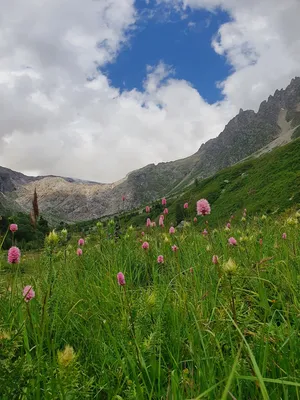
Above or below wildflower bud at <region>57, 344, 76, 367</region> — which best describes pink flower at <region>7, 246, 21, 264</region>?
above

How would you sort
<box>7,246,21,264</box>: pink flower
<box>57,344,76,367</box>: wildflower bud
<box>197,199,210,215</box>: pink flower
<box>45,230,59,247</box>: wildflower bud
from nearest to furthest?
<box>57,344,76,367</box>: wildflower bud, <box>45,230,59,247</box>: wildflower bud, <box>7,246,21,264</box>: pink flower, <box>197,199,210,215</box>: pink flower

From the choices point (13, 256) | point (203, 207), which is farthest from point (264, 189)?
point (13, 256)

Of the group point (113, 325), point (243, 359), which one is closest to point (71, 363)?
point (243, 359)

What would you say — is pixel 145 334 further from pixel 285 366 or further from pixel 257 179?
pixel 257 179

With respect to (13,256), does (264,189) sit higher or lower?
higher

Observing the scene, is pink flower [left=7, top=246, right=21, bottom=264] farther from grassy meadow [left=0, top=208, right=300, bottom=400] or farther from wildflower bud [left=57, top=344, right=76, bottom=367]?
wildflower bud [left=57, top=344, right=76, bottom=367]

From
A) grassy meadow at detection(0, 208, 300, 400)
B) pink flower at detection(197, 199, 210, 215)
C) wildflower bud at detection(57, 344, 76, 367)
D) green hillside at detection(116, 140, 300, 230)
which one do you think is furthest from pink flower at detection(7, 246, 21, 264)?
green hillside at detection(116, 140, 300, 230)

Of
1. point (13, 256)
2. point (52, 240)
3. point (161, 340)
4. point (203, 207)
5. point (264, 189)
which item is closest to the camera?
point (161, 340)

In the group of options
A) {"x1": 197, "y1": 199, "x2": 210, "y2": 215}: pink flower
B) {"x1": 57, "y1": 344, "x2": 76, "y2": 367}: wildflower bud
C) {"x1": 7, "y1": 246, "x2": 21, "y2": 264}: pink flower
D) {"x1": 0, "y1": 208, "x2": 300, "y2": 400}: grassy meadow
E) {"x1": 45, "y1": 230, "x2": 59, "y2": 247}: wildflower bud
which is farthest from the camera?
{"x1": 197, "y1": 199, "x2": 210, "y2": 215}: pink flower

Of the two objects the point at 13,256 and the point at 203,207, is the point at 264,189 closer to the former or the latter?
the point at 203,207

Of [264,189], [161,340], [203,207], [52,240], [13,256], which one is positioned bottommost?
[161,340]

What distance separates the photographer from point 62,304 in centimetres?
412

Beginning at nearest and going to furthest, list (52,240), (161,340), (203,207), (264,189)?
1. (161,340)
2. (52,240)
3. (203,207)
4. (264,189)

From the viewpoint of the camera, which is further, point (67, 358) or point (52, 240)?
point (52, 240)
